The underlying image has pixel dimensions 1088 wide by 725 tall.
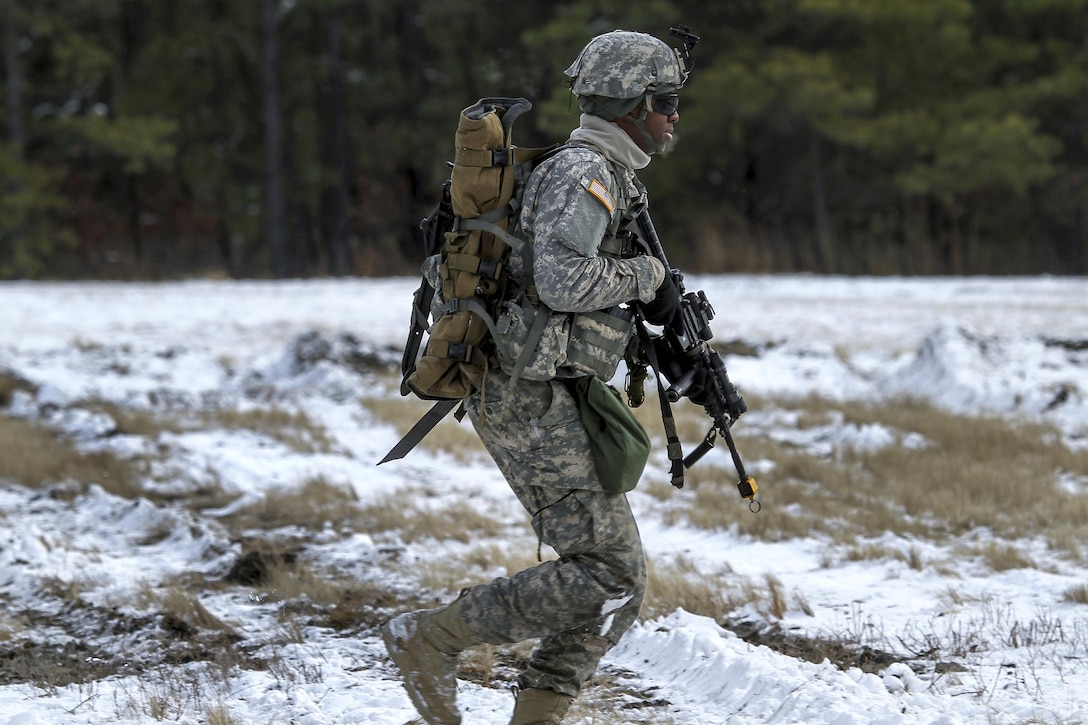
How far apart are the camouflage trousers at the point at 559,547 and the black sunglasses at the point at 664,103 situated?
2.71 feet

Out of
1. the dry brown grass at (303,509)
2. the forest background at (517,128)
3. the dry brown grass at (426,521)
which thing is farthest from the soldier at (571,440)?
the forest background at (517,128)

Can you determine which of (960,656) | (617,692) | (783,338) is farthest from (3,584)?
(783,338)

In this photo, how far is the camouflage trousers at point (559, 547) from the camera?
3.26 meters

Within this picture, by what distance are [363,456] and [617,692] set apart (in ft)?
14.3

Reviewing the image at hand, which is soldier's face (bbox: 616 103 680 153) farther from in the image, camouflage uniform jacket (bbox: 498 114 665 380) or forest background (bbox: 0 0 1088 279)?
forest background (bbox: 0 0 1088 279)

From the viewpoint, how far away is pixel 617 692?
393cm

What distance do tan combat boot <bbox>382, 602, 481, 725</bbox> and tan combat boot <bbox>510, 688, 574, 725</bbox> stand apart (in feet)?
0.66

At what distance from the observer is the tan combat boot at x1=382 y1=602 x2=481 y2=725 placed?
11.1 feet

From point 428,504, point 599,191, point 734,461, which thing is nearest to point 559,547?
point 734,461

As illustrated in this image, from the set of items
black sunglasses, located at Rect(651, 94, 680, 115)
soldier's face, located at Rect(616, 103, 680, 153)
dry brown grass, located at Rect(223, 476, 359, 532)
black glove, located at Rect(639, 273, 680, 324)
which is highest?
black sunglasses, located at Rect(651, 94, 680, 115)

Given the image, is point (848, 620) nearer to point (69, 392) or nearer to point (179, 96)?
point (69, 392)

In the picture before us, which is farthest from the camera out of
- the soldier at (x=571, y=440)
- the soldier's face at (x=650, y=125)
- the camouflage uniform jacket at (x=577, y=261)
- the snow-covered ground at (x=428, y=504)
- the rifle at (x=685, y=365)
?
the snow-covered ground at (x=428, y=504)

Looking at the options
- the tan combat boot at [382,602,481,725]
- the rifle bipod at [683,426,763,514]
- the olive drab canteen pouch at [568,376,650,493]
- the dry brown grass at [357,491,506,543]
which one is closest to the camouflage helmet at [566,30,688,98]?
the olive drab canteen pouch at [568,376,650,493]

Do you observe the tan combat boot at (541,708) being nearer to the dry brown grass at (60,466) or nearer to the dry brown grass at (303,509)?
the dry brown grass at (303,509)
